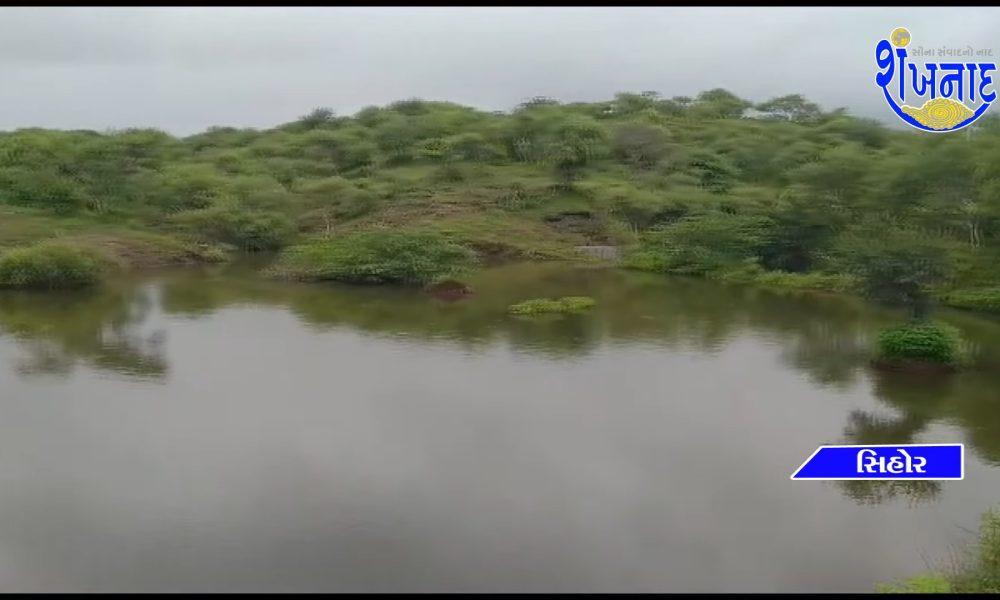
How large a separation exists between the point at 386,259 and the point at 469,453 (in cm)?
897

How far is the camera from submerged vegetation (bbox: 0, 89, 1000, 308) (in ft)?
46.9

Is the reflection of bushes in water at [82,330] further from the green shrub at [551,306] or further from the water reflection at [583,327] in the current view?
the green shrub at [551,306]

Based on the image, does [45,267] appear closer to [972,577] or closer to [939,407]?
[939,407]

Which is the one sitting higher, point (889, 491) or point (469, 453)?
point (469, 453)

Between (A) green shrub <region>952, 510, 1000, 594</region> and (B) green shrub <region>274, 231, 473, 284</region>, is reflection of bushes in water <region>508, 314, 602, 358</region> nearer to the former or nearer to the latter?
(B) green shrub <region>274, 231, 473, 284</region>

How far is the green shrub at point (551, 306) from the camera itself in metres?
13.4

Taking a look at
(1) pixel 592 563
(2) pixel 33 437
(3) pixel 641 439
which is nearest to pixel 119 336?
(2) pixel 33 437

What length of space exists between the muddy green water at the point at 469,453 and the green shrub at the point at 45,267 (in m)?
2.72

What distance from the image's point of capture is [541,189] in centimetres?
2255

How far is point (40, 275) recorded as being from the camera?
15.3 metres

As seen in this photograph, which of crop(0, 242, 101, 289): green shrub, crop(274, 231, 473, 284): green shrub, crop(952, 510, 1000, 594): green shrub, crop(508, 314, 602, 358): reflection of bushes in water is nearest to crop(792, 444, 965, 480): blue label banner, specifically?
crop(952, 510, 1000, 594): green shrub

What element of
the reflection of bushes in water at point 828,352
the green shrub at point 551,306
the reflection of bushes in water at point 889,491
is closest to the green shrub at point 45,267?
the green shrub at point 551,306

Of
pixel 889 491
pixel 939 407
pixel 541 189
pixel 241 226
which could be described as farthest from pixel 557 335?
pixel 541 189

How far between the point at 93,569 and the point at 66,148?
1886 cm
